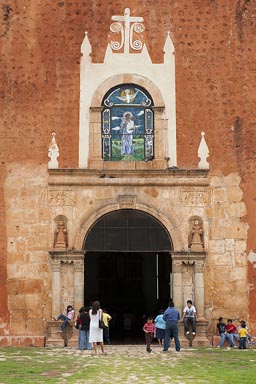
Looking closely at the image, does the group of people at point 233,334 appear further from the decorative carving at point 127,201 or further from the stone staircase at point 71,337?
the decorative carving at point 127,201

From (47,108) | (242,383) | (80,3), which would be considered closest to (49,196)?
(47,108)

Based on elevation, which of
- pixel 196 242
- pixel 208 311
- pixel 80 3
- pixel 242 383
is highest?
pixel 80 3

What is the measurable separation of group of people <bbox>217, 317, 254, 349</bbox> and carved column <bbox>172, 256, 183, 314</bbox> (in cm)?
110

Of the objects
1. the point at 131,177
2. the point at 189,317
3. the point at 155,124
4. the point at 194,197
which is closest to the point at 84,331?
the point at 189,317

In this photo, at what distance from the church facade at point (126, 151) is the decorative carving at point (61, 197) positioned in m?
0.03

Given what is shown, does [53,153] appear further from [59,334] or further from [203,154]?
[59,334]

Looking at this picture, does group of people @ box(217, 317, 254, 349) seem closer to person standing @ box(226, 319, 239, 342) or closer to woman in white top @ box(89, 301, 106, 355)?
person standing @ box(226, 319, 239, 342)

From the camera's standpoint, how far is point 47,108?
69.5 feet

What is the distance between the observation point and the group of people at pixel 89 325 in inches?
707

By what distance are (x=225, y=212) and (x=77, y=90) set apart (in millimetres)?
4988

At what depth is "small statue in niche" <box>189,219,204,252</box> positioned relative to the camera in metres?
20.7

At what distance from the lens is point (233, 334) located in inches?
791

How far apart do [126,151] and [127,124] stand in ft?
2.36

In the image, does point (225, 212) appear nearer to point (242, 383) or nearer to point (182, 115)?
point (182, 115)
